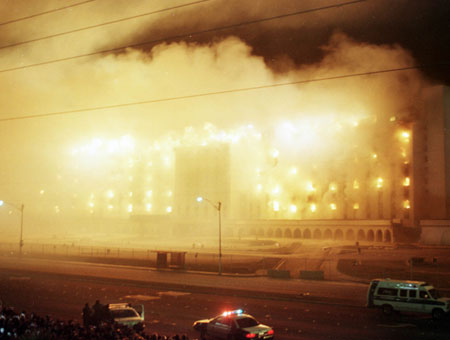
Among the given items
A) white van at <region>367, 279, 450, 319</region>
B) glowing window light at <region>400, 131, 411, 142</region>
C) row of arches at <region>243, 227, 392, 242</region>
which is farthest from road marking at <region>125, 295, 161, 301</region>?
glowing window light at <region>400, 131, 411, 142</region>

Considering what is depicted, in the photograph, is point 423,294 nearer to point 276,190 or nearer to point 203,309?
point 203,309

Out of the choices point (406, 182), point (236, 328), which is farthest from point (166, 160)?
point (236, 328)

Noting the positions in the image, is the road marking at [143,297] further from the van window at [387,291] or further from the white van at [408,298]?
the van window at [387,291]

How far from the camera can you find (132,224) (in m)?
119

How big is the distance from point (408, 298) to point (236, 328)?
11.4 m

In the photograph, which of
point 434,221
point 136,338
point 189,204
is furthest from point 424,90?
point 136,338

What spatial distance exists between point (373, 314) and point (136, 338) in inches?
693

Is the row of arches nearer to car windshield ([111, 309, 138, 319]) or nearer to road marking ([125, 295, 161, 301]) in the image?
road marking ([125, 295, 161, 301])

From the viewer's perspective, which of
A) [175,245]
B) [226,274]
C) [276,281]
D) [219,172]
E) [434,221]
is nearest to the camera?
[276,281]

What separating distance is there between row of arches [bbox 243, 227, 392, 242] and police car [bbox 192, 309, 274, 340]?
66.1m

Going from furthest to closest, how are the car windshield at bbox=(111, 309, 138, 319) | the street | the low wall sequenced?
the low wall < the street < the car windshield at bbox=(111, 309, 138, 319)

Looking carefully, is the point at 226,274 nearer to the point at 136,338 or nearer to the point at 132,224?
the point at 136,338

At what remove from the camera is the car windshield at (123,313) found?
62.9ft

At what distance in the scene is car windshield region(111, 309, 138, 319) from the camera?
62.9 ft
